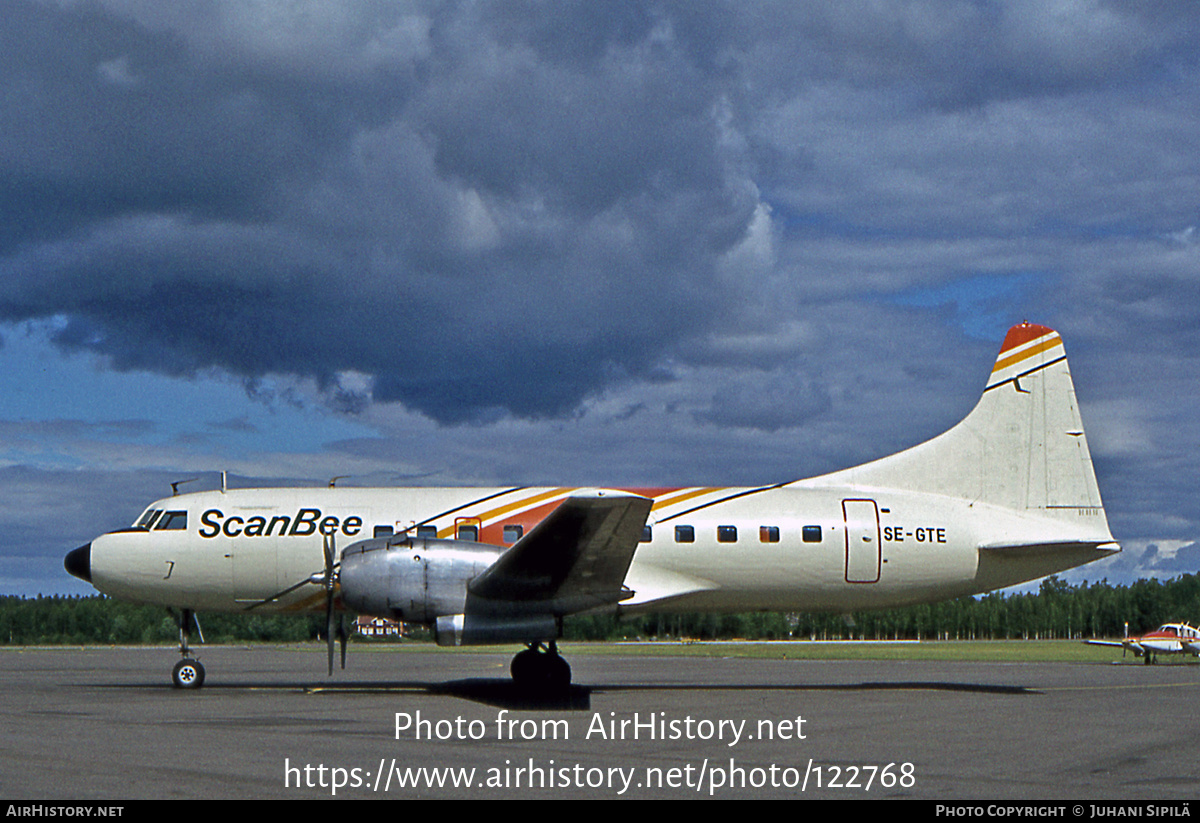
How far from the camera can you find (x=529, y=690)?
1898 centimetres

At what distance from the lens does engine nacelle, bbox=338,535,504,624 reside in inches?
691

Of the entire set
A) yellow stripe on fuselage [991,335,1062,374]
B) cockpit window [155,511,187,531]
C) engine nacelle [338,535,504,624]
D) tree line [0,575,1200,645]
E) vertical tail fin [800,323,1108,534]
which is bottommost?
tree line [0,575,1200,645]

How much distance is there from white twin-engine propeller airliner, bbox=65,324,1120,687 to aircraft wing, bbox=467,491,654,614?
1.32 meters

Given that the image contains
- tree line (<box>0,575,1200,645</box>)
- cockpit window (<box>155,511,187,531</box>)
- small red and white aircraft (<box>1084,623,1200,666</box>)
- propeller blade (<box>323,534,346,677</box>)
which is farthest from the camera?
tree line (<box>0,575,1200,645</box>)

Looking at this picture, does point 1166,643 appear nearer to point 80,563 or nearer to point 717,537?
point 717,537

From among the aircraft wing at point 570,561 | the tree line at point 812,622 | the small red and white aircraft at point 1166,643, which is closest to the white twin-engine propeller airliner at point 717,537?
the aircraft wing at point 570,561

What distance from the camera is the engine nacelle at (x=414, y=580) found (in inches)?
691

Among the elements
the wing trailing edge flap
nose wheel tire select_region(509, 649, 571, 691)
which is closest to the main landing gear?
nose wheel tire select_region(509, 649, 571, 691)

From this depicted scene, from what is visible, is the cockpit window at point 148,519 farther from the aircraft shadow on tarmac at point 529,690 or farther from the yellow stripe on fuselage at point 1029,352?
the yellow stripe on fuselage at point 1029,352

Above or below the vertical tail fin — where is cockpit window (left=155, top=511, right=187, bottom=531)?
below

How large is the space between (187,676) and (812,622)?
72.3 meters

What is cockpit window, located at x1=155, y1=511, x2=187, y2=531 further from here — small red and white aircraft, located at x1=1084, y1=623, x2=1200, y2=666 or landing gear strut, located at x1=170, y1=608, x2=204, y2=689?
small red and white aircraft, located at x1=1084, y1=623, x2=1200, y2=666

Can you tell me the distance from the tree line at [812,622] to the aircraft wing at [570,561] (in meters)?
47.0

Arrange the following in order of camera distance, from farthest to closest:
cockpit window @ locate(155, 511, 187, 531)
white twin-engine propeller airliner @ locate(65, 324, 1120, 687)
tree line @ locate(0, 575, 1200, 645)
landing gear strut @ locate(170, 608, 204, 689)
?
1. tree line @ locate(0, 575, 1200, 645)
2. cockpit window @ locate(155, 511, 187, 531)
3. landing gear strut @ locate(170, 608, 204, 689)
4. white twin-engine propeller airliner @ locate(65, 324, 1120, 687)
